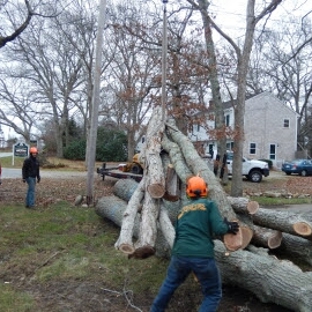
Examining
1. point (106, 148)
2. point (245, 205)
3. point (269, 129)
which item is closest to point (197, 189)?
point (245, 205)

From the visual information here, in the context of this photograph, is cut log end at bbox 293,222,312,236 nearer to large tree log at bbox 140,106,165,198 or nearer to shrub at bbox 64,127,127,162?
large tree log at bbox 140,106,165,198

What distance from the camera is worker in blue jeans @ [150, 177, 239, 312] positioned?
14.7 feet

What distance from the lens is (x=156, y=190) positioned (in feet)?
21.5

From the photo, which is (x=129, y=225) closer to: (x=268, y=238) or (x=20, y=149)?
(x=268, y=238)

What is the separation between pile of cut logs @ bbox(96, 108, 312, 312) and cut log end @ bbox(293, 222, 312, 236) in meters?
0.01

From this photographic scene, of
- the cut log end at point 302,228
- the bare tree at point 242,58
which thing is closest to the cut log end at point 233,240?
the cut log end at point 302,228

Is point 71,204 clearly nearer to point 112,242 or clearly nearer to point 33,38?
point 112,242

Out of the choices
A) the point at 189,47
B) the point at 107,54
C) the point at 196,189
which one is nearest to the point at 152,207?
the point at 196,189

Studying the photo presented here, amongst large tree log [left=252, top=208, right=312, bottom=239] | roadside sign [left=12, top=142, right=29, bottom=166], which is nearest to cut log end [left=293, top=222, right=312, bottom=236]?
large tree log [left=252, top=208, right=312, bottom=239]

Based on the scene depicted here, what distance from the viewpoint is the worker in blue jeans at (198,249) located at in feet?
14.7

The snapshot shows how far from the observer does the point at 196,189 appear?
4770 millimetres

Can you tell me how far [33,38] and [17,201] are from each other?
25297 millimetres

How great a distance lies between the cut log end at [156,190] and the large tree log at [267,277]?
3.73ft

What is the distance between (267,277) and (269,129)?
38885 mm
